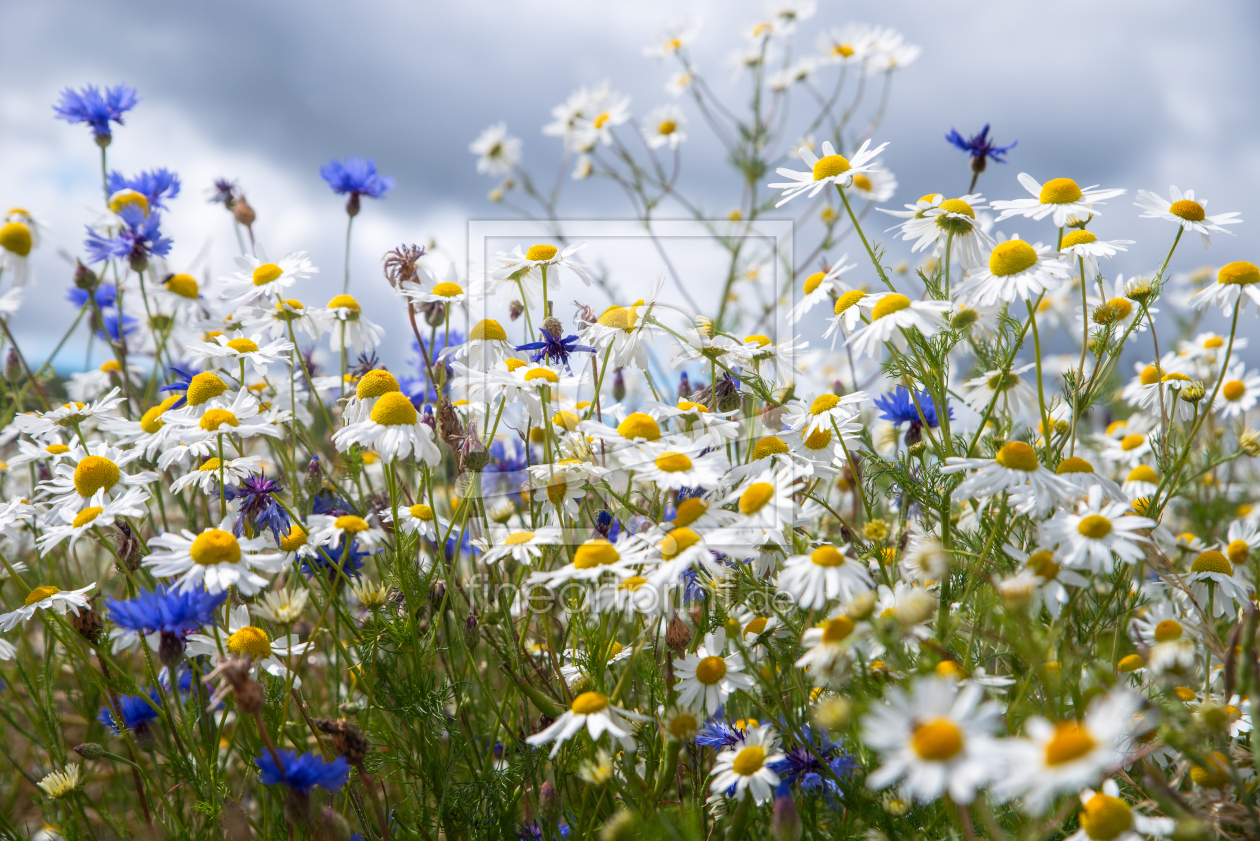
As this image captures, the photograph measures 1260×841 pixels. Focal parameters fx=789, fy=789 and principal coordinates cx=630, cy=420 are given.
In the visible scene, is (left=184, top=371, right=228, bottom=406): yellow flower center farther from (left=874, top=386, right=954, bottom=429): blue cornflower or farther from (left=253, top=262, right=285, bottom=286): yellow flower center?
(left=874, top=386, right=954, bottom=429): blue cornflower

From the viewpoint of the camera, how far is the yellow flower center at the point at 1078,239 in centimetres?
154

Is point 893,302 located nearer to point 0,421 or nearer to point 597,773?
point 597,773

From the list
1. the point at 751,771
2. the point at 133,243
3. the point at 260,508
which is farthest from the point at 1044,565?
the point at 133,243

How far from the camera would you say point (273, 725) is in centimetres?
173

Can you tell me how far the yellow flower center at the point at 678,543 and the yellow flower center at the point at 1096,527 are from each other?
0.61 metres

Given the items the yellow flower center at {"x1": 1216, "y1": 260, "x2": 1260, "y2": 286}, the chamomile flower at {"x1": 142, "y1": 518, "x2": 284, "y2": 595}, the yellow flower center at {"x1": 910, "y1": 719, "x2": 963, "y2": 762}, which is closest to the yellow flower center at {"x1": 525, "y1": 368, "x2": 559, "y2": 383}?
the chamomile flower at {"x1": 142, "y1": 518, "x2": 284, "y2": 595}

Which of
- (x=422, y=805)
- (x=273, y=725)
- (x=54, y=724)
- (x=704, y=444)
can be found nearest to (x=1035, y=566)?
(x=704, y=444)

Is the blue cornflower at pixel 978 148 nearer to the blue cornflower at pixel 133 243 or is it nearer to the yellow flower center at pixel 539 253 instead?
the yellow flower center at pixel 539 253

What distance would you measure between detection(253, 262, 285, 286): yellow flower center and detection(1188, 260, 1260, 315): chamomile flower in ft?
7.32

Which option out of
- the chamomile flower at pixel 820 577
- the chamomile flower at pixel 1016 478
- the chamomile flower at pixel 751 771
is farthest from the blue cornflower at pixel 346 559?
the chamomile flower at pixel 1016 478

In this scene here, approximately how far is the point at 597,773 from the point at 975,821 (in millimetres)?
663

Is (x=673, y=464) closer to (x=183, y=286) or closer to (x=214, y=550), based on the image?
(x=214, y=550)

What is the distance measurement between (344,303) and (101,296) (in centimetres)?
158

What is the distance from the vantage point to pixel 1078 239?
1.54m
